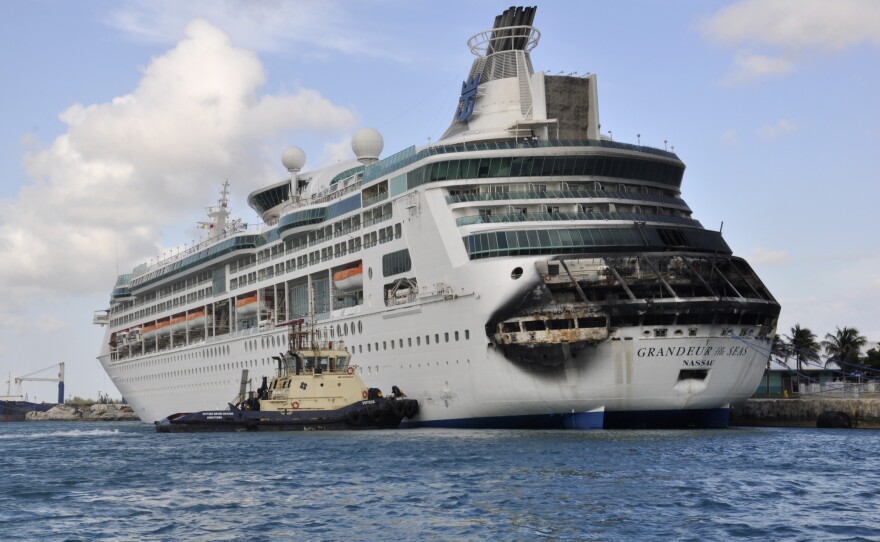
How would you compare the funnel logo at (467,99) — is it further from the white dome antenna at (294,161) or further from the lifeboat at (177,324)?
the lifeboat at (177,324)

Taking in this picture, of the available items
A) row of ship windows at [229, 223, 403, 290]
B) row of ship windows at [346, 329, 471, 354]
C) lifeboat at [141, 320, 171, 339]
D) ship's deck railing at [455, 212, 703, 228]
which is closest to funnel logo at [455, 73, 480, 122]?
row of ship windows at [229, 223, 403, 290]

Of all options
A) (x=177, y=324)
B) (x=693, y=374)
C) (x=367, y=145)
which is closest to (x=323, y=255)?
(x=367, y=145)

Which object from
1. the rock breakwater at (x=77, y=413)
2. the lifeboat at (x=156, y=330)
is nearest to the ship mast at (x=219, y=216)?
the lifeboat at (x=156, y=330)

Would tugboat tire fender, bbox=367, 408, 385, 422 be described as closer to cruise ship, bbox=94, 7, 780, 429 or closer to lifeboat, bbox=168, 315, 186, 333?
cruise ship, bbox=94, 7, 780, 429

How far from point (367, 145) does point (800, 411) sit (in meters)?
33.0

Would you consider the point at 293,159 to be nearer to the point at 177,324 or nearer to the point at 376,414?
the point at 177,324

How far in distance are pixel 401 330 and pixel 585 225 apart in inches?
442

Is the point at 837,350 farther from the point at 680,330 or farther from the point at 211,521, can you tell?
the point at 211,521

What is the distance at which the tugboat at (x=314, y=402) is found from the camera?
53.9 meters

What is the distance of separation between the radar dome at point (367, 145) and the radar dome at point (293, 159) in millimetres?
8011

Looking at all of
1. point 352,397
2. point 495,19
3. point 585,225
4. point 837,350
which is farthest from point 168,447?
point 837,350

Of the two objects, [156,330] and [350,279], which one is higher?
[350,279]

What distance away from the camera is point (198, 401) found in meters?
80.4

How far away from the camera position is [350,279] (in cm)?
6038
